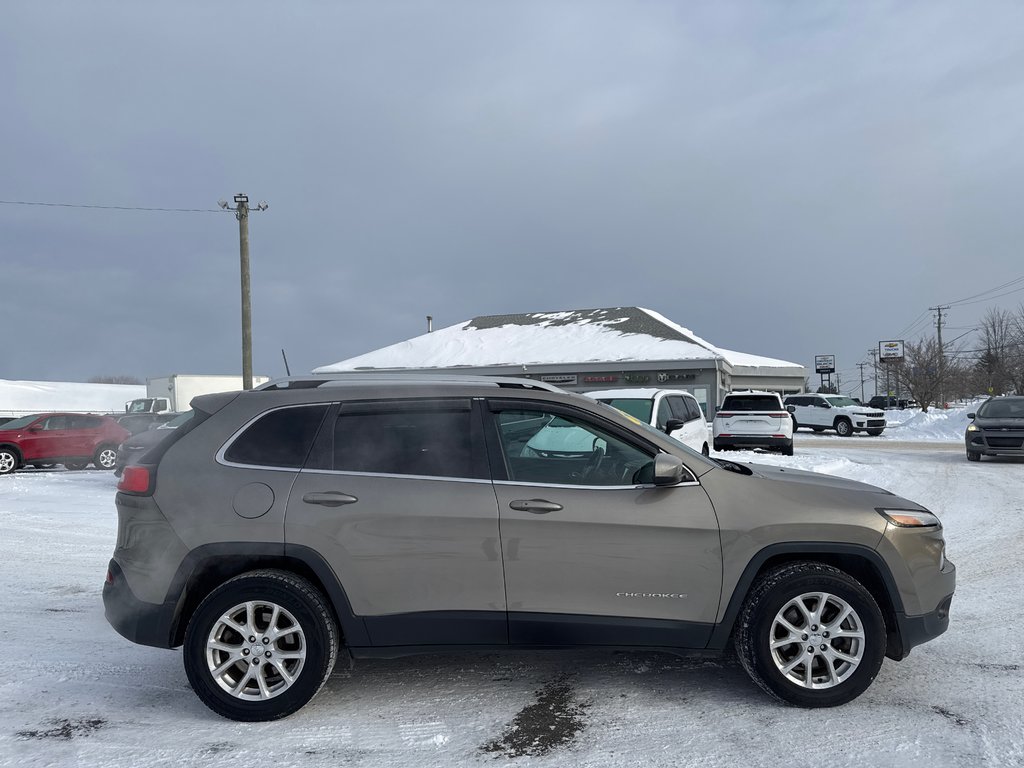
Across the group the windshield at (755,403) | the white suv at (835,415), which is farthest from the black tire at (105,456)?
the white suv at (835,415)

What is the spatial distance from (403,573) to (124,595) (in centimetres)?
147

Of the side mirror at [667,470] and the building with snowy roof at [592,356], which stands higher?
the building with snowy roof at [592,356]

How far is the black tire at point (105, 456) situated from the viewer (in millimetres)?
18641

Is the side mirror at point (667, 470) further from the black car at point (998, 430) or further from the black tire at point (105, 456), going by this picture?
the black tire at point (105, 456)

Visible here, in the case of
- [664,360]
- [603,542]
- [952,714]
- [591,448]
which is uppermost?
[664,360]

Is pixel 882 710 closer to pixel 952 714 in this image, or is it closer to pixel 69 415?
pixel 952 714

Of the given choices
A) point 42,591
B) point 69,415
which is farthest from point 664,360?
point 42,591

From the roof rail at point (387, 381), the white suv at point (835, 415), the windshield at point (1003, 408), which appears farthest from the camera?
the white suv at point (835, 415)

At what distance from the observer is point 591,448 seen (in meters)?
4.29

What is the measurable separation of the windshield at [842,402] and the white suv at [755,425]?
57.8ft

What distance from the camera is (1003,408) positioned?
18328 mm

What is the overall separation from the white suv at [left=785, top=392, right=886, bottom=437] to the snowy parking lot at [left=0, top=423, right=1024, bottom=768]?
28736mm

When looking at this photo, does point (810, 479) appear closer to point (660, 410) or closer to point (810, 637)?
point (810, 637)

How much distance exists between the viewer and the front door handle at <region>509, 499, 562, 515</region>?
3.83m
